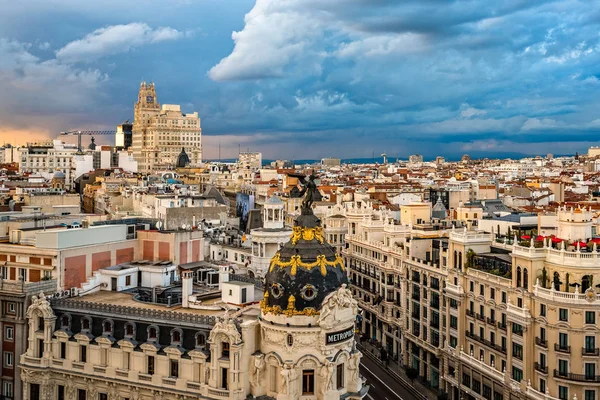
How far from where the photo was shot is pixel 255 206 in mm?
181625

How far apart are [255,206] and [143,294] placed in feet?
361

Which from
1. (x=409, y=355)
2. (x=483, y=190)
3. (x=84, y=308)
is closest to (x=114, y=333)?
(x=84, y=308)

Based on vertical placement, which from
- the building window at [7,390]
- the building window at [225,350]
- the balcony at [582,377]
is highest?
the building window at [225,350]

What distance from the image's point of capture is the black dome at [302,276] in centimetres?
5366

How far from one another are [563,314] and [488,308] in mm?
11787

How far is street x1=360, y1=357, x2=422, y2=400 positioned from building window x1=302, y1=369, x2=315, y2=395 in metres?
29.3

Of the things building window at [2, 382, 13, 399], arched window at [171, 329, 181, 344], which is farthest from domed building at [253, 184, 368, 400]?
building window at [2, 382, 13, 399]

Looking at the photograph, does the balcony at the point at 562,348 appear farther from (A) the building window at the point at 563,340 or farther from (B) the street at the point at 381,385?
(B) the street at the point at 381,385

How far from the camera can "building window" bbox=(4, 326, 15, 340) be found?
6600cm

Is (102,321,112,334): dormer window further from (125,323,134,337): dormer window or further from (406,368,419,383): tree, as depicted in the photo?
(406,368,419,383): tree

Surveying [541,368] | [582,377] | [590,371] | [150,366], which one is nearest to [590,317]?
[590,371]

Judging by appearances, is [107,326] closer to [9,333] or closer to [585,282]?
[9,333]

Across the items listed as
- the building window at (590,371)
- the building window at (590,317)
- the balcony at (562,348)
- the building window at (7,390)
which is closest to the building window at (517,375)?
the balcony at (562,348)

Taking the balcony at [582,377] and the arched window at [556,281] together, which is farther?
the arched window at [556,281]
